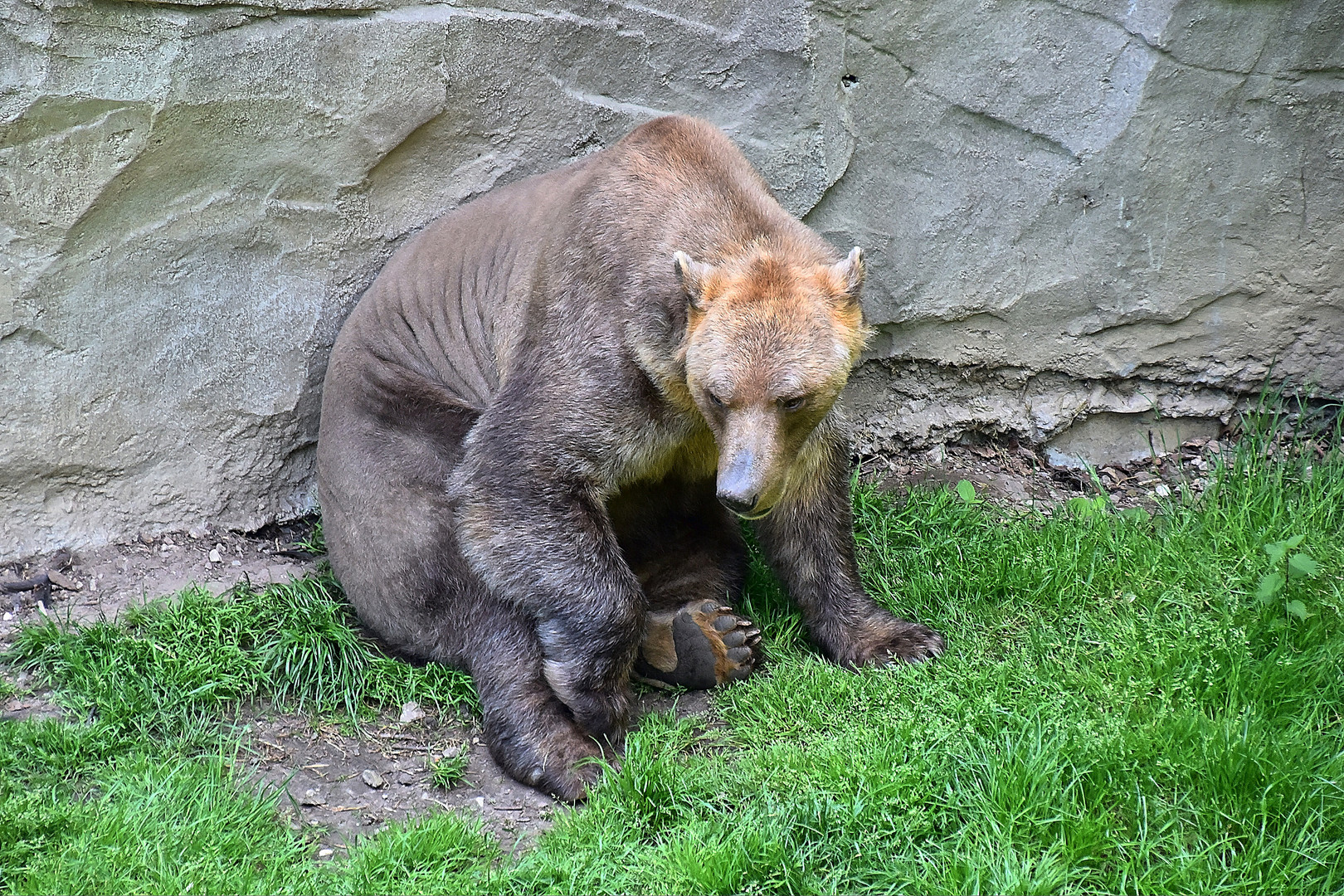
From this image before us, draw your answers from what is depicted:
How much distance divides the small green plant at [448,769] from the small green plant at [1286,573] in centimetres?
360

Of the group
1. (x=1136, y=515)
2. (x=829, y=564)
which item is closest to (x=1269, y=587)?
(x=1136, y=515)

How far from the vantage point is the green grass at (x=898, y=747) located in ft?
14.1

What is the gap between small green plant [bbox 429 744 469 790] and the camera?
5301mm

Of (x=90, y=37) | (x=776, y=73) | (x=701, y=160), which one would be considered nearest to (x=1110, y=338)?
(x=776, y=73)

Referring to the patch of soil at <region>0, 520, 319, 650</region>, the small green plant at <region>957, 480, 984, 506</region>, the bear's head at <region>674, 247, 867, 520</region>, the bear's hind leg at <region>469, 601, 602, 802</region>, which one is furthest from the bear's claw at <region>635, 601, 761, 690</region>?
the patch of soil at <region>0, 520, 319, 650</region>

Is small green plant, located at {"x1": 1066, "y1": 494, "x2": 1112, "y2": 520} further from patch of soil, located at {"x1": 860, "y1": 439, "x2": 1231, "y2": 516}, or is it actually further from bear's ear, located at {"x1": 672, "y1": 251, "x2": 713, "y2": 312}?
bear's ear, located at {"x1": 672, "y1": 251, "x2": 713, "y2": 312}

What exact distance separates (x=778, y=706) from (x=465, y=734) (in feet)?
4.80

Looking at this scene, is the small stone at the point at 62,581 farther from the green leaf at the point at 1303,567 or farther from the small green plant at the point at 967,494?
the green leaf at the point at 1303,567

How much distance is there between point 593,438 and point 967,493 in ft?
8.40

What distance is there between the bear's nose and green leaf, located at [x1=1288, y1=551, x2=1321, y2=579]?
254 cm

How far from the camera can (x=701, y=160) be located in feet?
18.5

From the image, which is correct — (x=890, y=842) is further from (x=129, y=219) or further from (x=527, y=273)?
(x=129, y=219)

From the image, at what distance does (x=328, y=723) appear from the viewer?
18.6ft

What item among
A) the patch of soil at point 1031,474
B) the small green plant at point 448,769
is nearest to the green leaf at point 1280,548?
the patch of soil at point 1031,474
